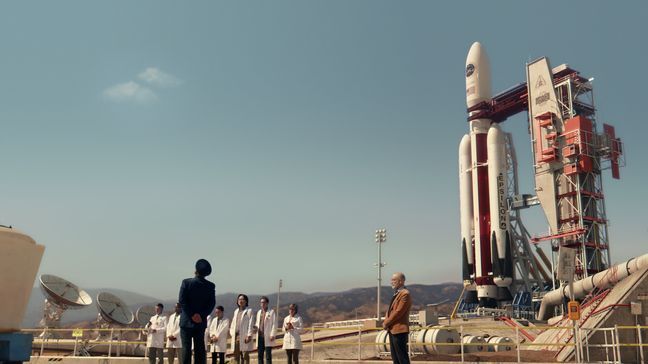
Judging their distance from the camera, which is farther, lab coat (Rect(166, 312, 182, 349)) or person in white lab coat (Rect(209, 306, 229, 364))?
lab coat (Rect(166, 312, 182, 349))

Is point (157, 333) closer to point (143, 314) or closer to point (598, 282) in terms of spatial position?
point (143, 314)

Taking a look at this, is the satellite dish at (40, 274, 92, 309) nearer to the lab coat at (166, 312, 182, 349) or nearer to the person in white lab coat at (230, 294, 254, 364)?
the lab coat at (166, 312, 182, 349)

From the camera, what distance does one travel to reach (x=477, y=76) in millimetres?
54281

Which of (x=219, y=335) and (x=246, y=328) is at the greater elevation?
(x=246, y=328)

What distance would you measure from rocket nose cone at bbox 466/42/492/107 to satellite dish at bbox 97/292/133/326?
120 feet

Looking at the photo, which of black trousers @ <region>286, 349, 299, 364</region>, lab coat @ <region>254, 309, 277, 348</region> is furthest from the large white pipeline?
lab coat @ <region>254, 309, 277, 348</region>

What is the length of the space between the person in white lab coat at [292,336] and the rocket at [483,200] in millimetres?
37609

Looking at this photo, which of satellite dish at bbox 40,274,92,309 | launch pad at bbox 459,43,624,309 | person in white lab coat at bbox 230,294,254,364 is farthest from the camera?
launch pad at bbox 459,43,624,309

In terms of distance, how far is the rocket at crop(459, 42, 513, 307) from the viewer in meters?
48.9

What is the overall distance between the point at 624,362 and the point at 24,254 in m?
16.4

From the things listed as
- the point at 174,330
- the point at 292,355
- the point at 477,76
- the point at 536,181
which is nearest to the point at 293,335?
the point at 292,355

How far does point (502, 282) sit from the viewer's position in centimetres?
4888

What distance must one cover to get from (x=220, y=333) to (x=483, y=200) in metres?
40.1

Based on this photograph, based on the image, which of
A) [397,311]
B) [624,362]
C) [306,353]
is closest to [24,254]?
[397,311]
